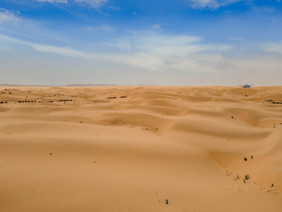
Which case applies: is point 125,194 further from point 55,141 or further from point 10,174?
point 55,141

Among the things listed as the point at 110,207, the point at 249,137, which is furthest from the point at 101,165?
the point at 249,137

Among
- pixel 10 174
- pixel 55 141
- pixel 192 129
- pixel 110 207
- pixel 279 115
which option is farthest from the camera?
pixel 279 115

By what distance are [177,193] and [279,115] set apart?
947 centimetres

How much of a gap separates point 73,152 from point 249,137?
5.19 metres

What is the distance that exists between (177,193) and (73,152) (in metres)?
2.41

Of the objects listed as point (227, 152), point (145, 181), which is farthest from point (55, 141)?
point (227, 152)

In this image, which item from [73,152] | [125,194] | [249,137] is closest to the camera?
[125,194]

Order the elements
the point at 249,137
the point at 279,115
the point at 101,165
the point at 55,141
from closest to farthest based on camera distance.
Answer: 1. the point at 101,165
2. the point at 55,141
3. the point at 249,137
4. the point at 279,115

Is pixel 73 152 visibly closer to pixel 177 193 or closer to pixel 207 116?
pixel 177 193

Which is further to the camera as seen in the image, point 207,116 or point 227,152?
point 207,116

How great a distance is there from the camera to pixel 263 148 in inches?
234

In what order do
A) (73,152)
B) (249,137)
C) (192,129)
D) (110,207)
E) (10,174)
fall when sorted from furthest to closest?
(192,129) < (249,137) < (73,152) < (10,174) < (110,207)

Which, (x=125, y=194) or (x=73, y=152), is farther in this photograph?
(x=73, y=152)

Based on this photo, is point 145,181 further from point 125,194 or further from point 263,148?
point 263,148
